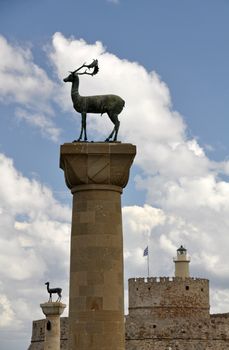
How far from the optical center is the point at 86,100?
13.3 metres

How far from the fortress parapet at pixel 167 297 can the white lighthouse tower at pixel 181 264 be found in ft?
8.77

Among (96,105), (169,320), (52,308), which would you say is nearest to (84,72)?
(96,105)

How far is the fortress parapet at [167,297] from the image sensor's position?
54.7 meters

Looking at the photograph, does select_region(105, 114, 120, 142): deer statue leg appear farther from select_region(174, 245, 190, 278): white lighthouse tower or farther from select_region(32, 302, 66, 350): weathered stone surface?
select_region(174, 245, 190, 278): white lighthouse tower

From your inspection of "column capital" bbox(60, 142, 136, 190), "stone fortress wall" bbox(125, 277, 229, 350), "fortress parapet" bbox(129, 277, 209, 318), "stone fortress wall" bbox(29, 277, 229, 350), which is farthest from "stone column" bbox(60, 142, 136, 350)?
"fortress parapet" bbox(129, 277, 209, 318)

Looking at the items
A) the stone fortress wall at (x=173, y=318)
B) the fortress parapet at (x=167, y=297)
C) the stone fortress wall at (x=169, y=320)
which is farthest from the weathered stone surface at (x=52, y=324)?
the fortress parapet at (x=167, y=297)

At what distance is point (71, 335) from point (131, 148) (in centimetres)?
319

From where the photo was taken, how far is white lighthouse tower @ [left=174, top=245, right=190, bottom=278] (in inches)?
2320

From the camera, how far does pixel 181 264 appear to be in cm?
5931

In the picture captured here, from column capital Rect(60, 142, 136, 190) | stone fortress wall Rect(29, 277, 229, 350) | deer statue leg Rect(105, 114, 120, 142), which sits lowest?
column capital Rect(60, 142, 136, 190)

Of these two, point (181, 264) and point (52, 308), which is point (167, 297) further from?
point (52, 308)

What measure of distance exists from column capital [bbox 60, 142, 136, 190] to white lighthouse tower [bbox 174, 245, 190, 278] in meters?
46.7

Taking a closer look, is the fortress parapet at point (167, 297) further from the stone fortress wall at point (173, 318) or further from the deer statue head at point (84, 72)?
the deer statue head at point (84, 72)

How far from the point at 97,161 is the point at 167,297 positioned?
43455mm
